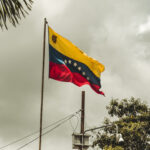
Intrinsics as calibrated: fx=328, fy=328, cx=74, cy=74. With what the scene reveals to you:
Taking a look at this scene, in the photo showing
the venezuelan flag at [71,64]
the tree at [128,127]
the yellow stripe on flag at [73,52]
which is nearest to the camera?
the venezuelan flag at [71,64]

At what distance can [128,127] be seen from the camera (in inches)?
1358

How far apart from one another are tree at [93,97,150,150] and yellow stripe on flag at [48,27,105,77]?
1802cm

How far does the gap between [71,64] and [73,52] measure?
604mm

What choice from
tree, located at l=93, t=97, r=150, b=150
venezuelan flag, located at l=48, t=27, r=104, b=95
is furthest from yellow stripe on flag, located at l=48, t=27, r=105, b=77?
tree, located at l=93, t=97, r=150, b=150

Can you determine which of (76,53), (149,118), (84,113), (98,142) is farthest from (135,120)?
(76,53)

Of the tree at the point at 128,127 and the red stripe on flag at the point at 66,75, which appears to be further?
the tree at the point at 128,127

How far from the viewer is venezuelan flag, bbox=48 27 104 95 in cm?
1462

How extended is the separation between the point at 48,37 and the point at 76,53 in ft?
6.47

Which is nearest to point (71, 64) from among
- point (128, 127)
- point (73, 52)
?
point (73, 52)

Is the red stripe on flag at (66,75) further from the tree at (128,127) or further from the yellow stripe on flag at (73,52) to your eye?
the tree at (128,127)

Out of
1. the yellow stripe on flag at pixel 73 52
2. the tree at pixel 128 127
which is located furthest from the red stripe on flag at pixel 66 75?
the tree at pixel 128 127

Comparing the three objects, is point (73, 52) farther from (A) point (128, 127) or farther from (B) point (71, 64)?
(A) point (128, 127)

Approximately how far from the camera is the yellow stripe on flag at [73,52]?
15078 mm

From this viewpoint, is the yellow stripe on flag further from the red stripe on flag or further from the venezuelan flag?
the red stripe on flag
